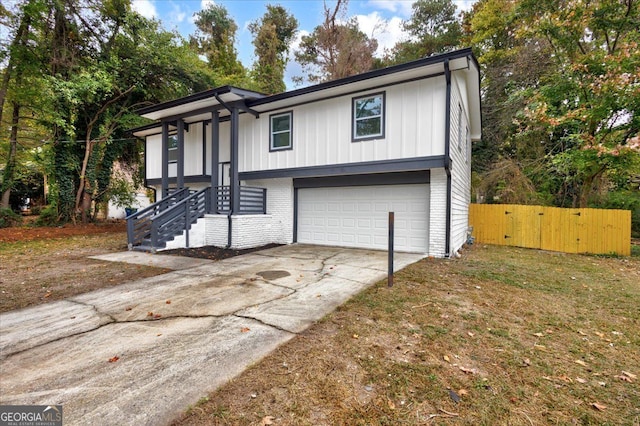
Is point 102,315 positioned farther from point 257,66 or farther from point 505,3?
point 257,66

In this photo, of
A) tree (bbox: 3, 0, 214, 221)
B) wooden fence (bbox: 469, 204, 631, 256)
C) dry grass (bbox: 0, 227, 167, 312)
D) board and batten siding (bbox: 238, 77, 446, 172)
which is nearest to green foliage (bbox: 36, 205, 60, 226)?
tree (bbox: 3, 0, 214, 221)

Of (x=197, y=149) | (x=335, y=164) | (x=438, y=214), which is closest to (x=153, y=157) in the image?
(x=197, y=149)

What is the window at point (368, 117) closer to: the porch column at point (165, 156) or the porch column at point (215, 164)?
the porch column at point (215, 164)

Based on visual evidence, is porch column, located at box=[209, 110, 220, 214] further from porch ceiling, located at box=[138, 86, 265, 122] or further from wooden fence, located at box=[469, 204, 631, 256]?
wooden fence, located at box=[469, 204, 631, 256]

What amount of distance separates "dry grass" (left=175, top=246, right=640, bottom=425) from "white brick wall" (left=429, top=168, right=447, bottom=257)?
2.92 m

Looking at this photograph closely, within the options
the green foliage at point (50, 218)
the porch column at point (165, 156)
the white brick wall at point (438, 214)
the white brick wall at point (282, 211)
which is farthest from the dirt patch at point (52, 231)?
the white brick wall at point (438, 214)

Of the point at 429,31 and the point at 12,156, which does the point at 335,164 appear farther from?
the point at 429,31

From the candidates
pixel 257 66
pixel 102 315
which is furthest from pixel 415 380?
pixel 257 66

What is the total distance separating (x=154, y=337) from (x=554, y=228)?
1181cm

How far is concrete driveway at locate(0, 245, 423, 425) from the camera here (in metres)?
2.18

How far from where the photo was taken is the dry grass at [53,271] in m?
4.70

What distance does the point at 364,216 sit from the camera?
29.8 ft

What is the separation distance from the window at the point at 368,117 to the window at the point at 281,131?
2265mm

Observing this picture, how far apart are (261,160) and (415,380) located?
882 centimetres
